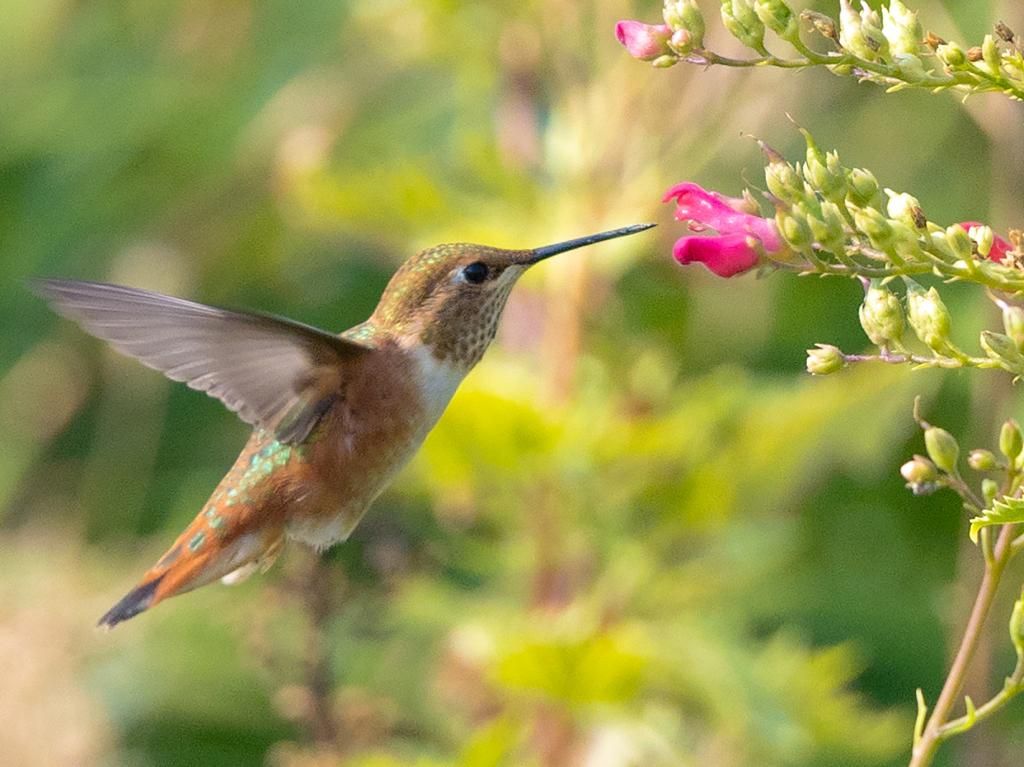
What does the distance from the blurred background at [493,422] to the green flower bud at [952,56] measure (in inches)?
47.9

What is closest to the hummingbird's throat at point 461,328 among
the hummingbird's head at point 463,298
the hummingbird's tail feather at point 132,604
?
the hummingbird's head at point 463,298

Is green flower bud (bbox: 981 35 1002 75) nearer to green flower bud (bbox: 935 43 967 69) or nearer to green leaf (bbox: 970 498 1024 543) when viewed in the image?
green flower bud (bbox: 935 43 967 69)

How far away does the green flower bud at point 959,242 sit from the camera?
1.31m

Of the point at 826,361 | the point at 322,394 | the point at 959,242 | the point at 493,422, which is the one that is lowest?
the point at 493,422

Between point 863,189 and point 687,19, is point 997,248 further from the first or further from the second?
point 687,19

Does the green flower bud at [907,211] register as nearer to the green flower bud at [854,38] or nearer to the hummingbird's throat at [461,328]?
the green flower bud at [854,38]

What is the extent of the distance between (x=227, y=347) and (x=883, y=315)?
2.58ft

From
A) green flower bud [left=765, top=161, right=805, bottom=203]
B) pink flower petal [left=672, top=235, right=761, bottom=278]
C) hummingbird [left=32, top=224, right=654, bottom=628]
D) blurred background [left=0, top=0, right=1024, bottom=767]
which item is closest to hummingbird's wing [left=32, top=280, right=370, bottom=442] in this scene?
hummingbird [left=32, top=224, right=654, bottom=628]

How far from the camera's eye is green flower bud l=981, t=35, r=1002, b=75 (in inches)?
51.1

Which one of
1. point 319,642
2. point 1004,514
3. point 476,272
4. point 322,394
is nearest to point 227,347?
point 322,394

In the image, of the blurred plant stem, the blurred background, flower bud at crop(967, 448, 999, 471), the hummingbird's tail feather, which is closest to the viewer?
flower bud at crop(967, 448, 999, 471)

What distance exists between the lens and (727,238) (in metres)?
1.42

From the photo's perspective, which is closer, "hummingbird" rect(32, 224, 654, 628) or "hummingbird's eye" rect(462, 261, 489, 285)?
"hummingbird" rect(32, 224, 654, 628)

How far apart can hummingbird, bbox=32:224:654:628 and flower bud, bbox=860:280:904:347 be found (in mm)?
511
